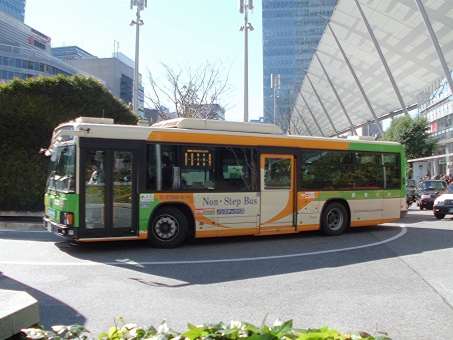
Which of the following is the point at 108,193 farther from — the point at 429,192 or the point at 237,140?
the point at 429,192

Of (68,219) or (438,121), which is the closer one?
(68,219)

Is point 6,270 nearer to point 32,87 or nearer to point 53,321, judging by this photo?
point 53,321

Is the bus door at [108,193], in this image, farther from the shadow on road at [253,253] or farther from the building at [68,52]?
the building at [68,52]

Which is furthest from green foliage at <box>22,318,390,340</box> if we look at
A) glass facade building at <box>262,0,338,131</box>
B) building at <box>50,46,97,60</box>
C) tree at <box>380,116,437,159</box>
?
building at <box>50,46,97,60</box>

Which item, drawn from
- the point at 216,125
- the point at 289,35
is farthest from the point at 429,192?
the point at 289,35

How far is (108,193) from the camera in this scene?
371 inches

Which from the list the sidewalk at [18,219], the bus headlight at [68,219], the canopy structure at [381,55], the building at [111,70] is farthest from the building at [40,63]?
the bus headlight at [68,219]

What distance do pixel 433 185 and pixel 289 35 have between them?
312 ft

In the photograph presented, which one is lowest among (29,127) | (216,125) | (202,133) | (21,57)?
(202,133)

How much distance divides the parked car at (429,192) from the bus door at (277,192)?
1422cm

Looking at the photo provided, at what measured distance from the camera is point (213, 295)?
6.22 metres

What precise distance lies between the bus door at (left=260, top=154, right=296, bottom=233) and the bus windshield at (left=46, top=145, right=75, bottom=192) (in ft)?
14.9

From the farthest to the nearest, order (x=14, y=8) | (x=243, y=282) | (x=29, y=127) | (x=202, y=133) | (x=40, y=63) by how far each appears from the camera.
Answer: (x=14, y=8)
(x=40, y=63)
(x=29, y=127)
(x=202, y=133)
(x=243, y=282)

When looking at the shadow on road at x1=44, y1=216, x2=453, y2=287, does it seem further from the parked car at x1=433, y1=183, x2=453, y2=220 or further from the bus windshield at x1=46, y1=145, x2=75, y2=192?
the parked car at x1=433, y1=183, x2=453, y2=220
